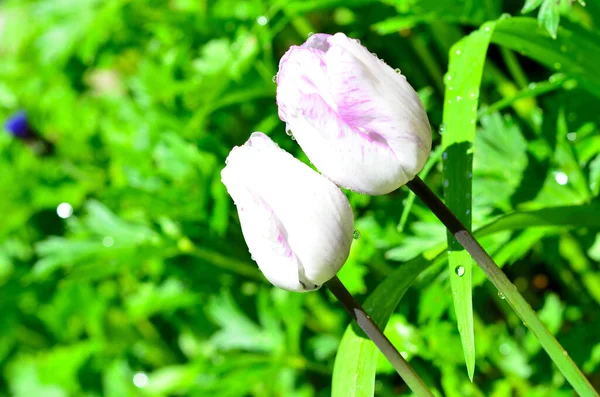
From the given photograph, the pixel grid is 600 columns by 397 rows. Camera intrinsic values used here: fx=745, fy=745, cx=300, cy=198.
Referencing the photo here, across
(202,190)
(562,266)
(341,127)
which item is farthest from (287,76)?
(562,266)

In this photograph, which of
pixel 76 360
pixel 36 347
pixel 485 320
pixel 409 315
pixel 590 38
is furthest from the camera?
pixel 36 347

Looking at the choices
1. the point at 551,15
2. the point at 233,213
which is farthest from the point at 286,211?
the point at 233,213

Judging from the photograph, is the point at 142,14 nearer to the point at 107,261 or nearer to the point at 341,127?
the point at 107,261

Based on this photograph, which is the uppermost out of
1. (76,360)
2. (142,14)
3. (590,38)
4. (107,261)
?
(142,14)

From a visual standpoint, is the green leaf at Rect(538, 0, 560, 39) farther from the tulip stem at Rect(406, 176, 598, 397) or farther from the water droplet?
the water droplet

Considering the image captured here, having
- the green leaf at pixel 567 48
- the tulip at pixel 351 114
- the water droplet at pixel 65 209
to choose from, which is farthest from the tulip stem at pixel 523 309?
the water droplet at pixel 65 209

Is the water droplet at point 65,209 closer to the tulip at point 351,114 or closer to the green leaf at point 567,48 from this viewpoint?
the green leaf at point 567,48
